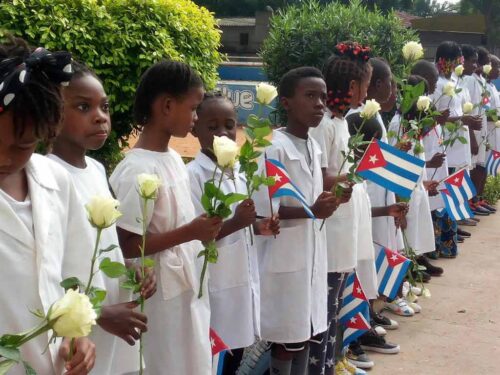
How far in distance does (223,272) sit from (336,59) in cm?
163

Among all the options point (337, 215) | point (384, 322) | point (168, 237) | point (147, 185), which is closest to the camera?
point (147, 185)

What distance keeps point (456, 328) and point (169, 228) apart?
10.8 feet

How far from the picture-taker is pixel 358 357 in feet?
15.2

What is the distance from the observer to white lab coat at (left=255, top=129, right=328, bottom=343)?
11.1 feet

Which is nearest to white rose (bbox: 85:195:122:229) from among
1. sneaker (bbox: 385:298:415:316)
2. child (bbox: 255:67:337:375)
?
child (bbox: 255:67:337:375)

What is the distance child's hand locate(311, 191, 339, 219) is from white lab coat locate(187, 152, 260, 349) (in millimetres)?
373

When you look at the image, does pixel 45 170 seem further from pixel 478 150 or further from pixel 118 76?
pixel 478 150

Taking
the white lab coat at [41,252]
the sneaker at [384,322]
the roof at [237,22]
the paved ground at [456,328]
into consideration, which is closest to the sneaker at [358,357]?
the paved ground at [456,328]

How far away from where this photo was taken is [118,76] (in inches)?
212

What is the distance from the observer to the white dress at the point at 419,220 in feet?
17.9

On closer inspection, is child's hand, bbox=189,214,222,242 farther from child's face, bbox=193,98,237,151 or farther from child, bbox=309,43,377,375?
child, bbox=309,43,377,375

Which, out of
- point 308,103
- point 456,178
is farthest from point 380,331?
point 308,103

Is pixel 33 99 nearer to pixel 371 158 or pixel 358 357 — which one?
pixel 371 158

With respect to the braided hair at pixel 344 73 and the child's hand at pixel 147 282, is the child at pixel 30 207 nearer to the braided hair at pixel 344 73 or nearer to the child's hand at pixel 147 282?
the child's hand at pixel 147 282
